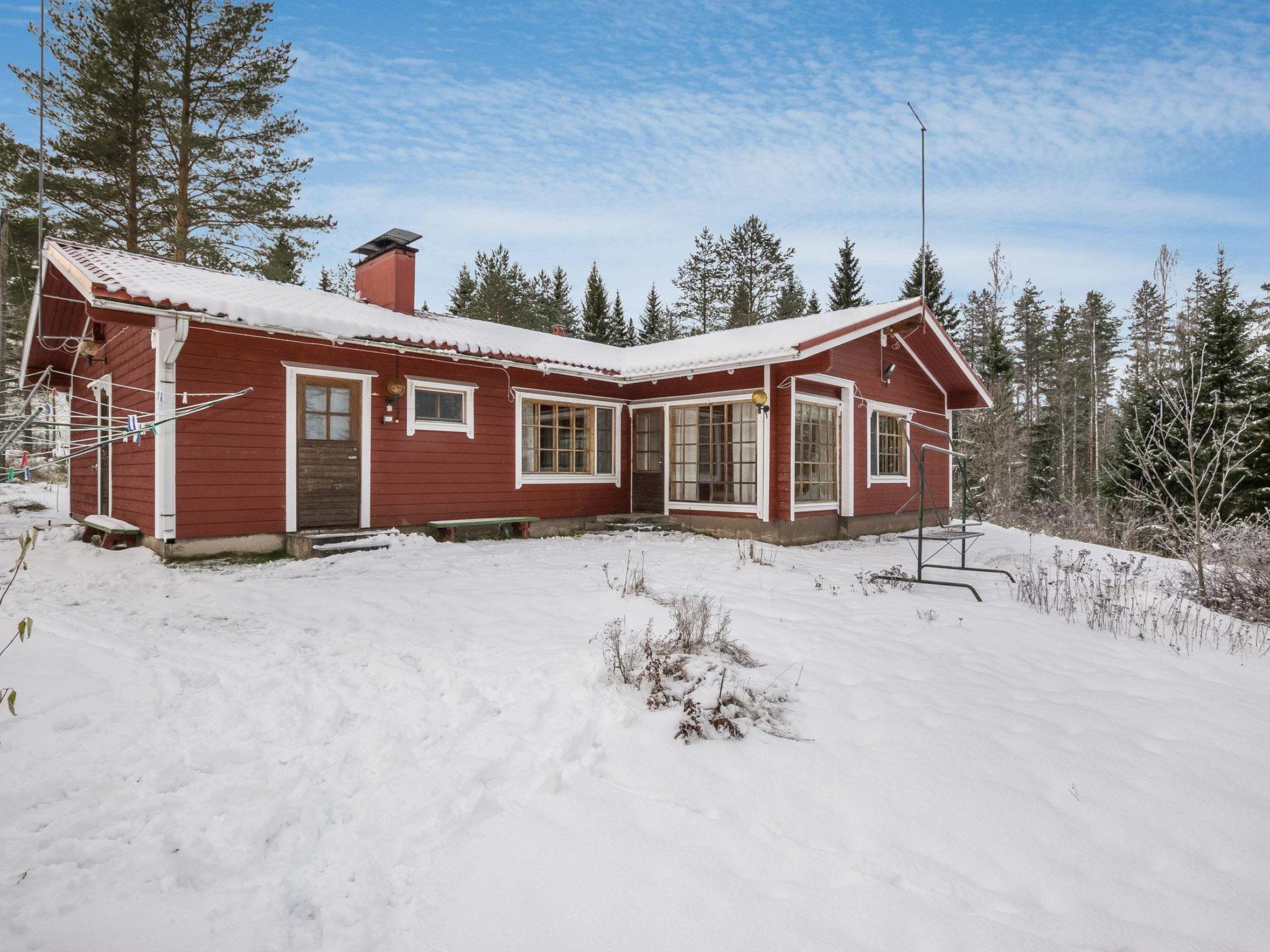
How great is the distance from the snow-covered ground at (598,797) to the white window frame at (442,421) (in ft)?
15.8

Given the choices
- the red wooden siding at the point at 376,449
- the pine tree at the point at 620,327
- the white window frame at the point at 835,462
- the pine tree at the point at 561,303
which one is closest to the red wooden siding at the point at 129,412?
the red wooden siding at the point at 376,449

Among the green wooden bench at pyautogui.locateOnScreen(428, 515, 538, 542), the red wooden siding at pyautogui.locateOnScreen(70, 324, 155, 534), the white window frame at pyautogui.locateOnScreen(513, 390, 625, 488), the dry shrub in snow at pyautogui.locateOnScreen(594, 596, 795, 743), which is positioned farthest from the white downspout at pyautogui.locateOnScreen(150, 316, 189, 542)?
the dry shrub in snow at pyautogui.locateOnScreen(594, 596, 795, 743)

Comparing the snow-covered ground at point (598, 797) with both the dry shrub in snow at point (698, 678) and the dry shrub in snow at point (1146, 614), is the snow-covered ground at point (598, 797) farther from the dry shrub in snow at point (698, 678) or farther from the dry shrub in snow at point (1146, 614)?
the dry shrub in snow at point (1146, 614)

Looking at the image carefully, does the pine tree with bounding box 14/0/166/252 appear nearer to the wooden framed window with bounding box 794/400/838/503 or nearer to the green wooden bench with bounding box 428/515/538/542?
the green wooden bench with bounding box 428/515/538/542

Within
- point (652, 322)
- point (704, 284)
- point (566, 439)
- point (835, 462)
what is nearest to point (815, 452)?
point (835, 462)

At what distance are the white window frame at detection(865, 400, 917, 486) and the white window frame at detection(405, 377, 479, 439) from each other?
7.01 metres

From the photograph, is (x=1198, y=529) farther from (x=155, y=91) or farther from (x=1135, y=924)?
(x=155, y=91)

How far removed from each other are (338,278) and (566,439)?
23.4 m

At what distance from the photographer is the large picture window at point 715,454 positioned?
1026 cm

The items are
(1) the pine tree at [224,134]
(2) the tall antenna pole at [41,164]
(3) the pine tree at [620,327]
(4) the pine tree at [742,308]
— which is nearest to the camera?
(2) the tall antenna pole at [41,164]

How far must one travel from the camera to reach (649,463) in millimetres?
11422

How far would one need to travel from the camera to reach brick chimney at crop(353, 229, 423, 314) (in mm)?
10383

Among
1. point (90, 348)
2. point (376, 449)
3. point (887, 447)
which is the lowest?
point (376, 449)

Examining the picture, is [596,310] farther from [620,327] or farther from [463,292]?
[463,292]
